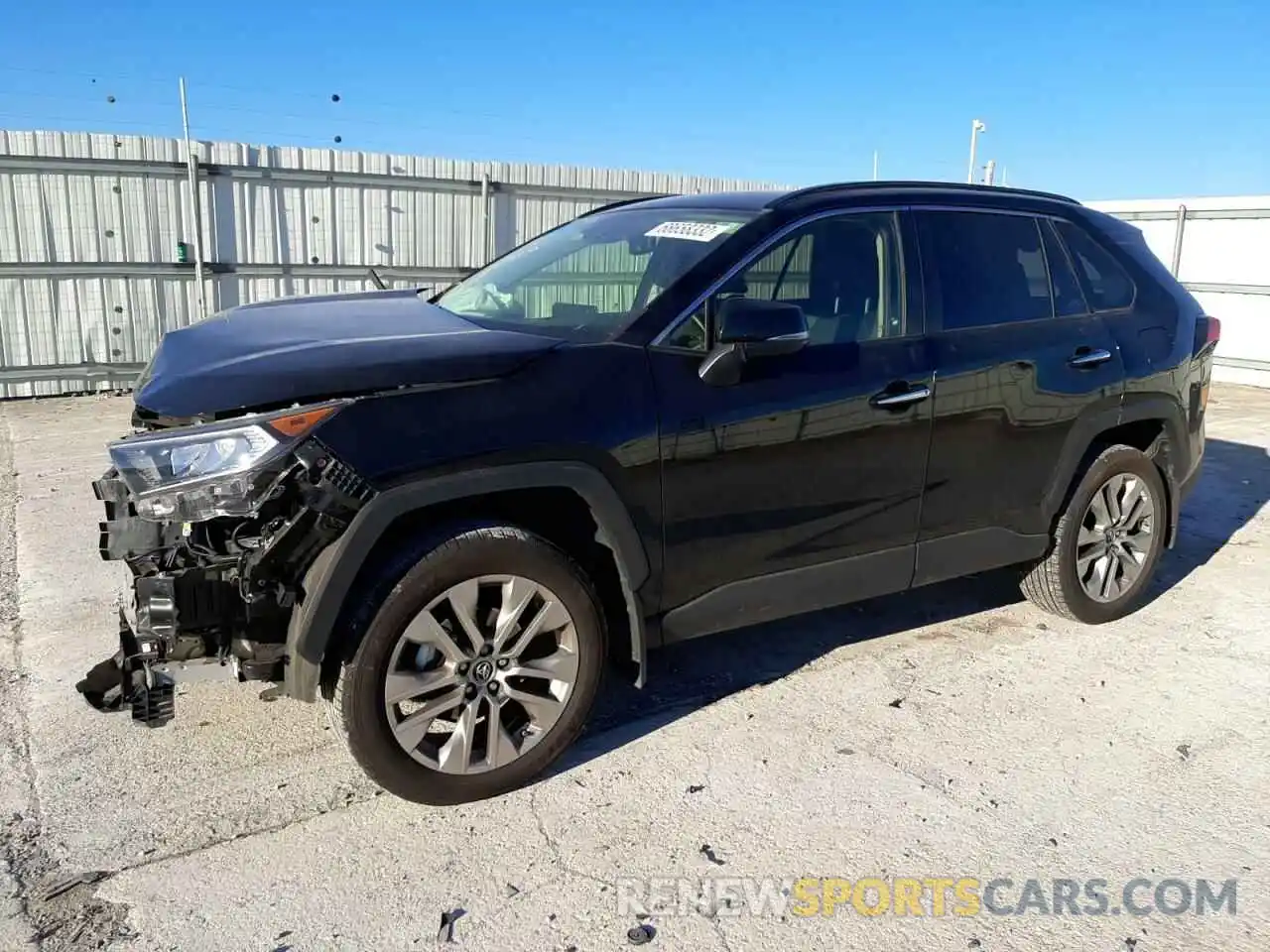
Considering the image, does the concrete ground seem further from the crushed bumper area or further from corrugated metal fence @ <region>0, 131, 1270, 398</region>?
corrugated metal fence @ <region>0, 131, 1270, 398</region>

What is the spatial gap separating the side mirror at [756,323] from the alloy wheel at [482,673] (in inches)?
40.3

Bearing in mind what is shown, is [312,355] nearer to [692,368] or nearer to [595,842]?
[692,368]

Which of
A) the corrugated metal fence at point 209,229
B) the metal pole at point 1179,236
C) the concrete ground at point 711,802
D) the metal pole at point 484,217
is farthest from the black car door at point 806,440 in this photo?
the metal pole at point 1179,236

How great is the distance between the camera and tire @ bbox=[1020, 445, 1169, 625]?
444cm

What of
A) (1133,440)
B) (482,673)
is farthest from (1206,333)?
(482,673)

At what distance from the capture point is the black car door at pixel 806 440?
325 cm

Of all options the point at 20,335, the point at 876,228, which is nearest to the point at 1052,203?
→ the point at 876,228

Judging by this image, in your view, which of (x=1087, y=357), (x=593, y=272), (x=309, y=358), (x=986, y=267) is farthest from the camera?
(x=1087, y=357)

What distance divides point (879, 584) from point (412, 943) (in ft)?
7.12

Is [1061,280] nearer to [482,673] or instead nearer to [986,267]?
[986,267]

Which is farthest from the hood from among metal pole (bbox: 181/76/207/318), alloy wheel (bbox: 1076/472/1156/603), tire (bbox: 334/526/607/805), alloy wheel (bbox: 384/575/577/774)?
metal pole (bbox: 181/76/207/318)

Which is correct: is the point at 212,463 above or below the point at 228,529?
above

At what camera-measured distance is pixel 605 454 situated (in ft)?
10.0

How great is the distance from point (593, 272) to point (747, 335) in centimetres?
100
